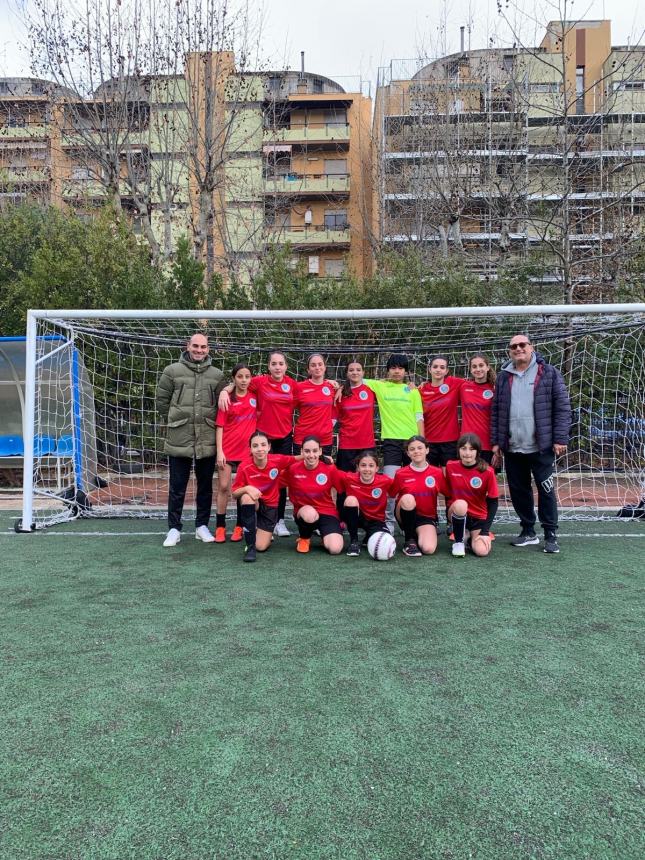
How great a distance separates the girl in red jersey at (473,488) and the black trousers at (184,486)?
6.74ft

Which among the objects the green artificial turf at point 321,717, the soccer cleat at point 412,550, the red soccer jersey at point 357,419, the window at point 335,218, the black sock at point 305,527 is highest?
the window at point 335,218

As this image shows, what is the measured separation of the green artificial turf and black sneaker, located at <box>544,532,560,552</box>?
72cm

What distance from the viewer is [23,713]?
2189 millimetres

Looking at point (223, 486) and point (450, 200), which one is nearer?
point (223, 486)

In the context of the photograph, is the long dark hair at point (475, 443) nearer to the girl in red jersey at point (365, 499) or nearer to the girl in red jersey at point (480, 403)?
the girl in red jersey at point (480, 403)

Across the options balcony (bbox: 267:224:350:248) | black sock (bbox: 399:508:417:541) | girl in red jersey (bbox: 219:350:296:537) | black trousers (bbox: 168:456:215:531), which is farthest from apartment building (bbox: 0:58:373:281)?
black sock (bbox: 399:508:417:541)

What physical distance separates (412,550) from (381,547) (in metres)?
0.32

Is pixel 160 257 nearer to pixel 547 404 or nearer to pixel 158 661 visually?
pixel 547 404

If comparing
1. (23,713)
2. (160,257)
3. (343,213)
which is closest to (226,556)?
(23,713)

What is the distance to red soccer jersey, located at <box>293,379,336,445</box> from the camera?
17.1 ft

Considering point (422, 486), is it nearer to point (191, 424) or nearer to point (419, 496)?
point (419, 496)

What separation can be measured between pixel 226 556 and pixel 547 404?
2783 millimetres

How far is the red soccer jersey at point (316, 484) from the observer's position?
15.7ft

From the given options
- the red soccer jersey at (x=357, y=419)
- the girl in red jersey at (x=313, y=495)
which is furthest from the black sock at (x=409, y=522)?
the red soccer jersey at (x=357, y=419)
